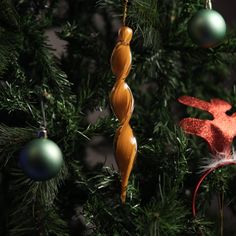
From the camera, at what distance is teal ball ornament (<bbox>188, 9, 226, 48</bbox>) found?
1.80ft

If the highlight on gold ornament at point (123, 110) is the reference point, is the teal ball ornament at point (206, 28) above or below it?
above

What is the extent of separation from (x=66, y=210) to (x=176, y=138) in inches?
6.9

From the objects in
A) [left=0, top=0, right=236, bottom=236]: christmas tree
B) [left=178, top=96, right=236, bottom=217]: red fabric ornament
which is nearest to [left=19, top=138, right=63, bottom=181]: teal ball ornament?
[left=0, top=0, right=236, bottom=236]: christmas tree

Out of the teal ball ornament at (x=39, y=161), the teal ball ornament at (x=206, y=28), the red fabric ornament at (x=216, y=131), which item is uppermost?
the teal ball ornament at (x=206, y=28)

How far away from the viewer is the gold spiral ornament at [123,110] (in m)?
0.51

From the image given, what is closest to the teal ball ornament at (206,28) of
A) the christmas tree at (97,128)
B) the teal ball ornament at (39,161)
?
the christmas tree at (97,128)

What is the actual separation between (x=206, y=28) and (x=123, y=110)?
14 cm

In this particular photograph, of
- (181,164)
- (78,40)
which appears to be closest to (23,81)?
(78,40)

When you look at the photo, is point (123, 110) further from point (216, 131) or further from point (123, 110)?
point (216, 131)

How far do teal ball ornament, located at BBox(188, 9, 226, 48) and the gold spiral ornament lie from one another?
3.3 inches

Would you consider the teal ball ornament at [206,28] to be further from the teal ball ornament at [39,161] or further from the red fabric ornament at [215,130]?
the teal ball ornament at [39,161]

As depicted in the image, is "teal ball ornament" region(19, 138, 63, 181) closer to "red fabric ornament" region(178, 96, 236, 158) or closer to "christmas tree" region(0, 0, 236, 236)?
"christmas tree" region(0, 0, 236, 236)

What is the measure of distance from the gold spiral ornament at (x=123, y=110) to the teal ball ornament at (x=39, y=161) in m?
0.07

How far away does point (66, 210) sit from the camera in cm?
61
